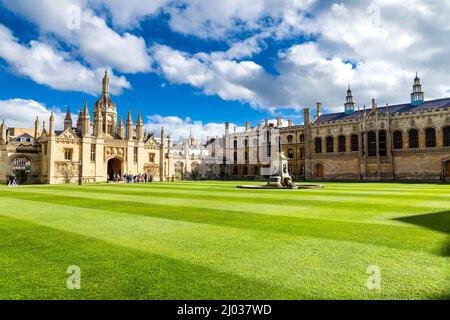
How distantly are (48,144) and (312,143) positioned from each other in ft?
153

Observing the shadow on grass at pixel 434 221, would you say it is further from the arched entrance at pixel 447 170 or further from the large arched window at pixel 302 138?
the large arched window at pixel 302 138

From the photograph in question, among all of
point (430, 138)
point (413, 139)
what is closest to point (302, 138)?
point (413, 139)

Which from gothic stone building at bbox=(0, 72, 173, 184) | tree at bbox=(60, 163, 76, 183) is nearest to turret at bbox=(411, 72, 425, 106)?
gothic stone building at bbox=(0, 72, 173, 184)

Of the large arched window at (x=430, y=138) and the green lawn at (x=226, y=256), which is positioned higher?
the large arched window at (x=430, y=138)

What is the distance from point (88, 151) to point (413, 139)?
173ft

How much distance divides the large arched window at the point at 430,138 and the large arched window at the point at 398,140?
11.7ft

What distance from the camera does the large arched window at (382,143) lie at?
53594mm

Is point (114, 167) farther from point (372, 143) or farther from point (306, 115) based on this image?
point (372, 143)

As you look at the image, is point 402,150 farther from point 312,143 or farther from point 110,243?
point 110,243

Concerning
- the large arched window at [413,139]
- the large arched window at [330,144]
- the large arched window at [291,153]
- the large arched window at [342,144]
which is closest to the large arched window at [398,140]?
the large arched window at [413,139]

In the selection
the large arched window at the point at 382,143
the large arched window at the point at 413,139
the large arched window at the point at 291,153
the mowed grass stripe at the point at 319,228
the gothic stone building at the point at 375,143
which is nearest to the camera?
the mowed grass stripe at the point at 319,228

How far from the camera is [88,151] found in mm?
50406

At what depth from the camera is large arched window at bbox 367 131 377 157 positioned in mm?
54688

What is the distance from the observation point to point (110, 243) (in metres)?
7.12
